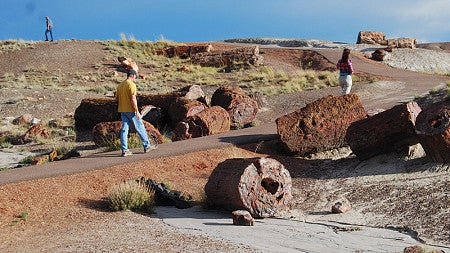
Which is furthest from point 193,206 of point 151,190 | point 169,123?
point 169,123

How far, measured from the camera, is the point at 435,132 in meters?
10.9

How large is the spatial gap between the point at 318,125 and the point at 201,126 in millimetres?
4161

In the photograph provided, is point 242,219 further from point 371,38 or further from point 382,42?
point 371,38

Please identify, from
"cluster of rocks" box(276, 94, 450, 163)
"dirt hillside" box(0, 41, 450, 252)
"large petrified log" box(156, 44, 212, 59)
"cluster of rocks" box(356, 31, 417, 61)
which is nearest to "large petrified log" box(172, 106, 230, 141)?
"dirt hillside" box(0, 41, 450, 252)

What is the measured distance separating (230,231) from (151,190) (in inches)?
99.3

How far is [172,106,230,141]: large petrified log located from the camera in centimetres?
1708

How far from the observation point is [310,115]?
14094 mm

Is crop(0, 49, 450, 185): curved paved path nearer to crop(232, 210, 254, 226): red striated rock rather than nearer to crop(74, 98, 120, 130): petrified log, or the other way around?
crop(232, 210, 254, 226): red striated rock

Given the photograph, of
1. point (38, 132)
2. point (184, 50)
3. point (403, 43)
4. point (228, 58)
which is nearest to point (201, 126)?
point (38, 132)

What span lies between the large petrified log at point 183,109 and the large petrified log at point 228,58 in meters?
18.6

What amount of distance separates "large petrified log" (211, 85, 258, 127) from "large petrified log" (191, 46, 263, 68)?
17.6m

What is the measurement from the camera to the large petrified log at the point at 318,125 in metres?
13.9

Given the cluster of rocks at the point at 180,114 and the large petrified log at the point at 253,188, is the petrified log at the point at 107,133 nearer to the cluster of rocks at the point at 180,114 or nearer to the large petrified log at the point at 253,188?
the cluster of rocks at the point at 180,114

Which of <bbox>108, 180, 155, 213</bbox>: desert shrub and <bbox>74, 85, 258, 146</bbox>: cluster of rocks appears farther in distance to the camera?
<bbox>74, 85, 258, 146</bbox>: cluster of rocks
